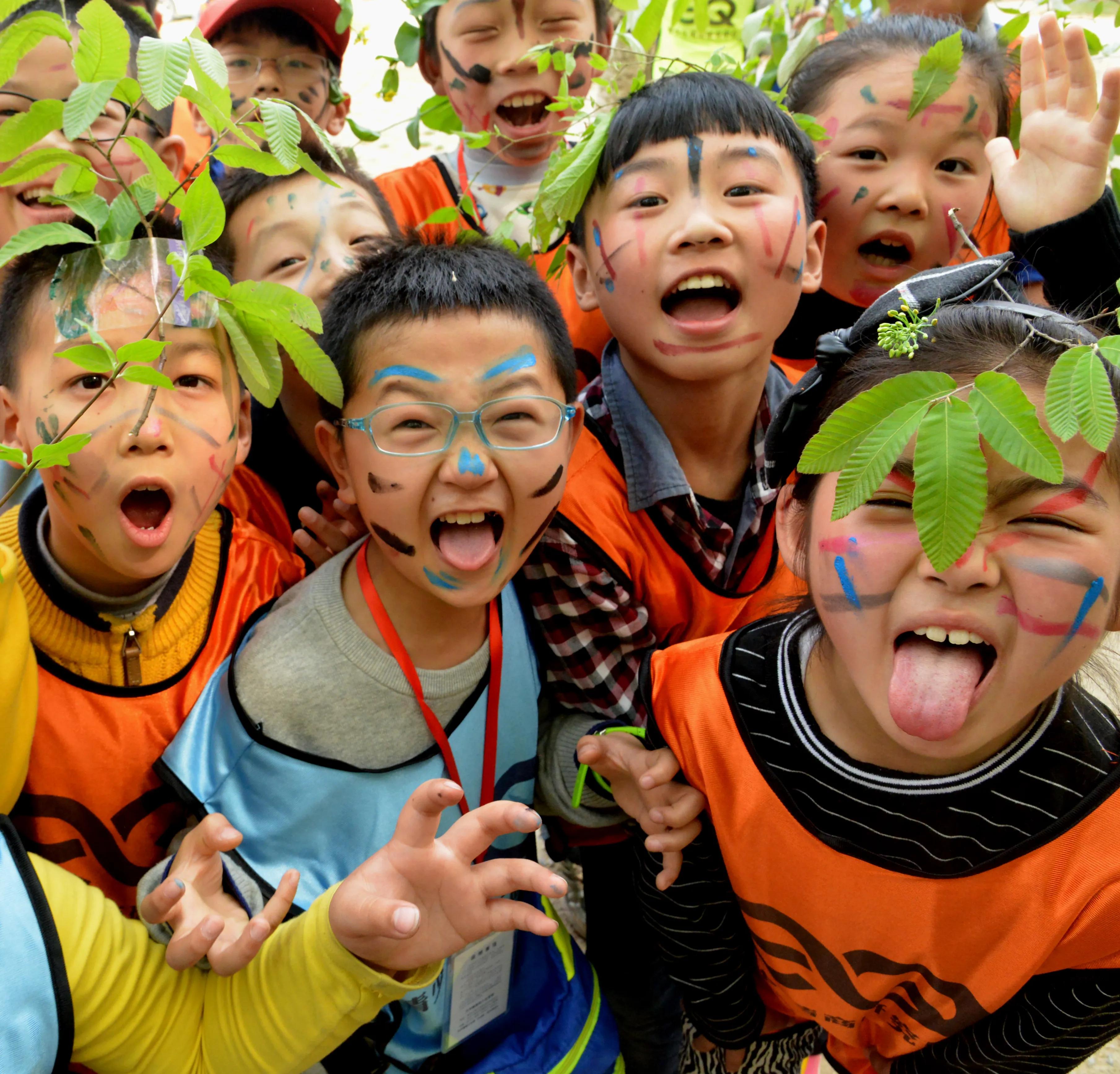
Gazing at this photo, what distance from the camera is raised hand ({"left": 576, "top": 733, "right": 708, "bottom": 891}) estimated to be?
5.33 feet

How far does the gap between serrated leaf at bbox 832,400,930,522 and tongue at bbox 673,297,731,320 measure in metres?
0.90

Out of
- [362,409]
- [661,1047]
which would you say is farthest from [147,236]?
[661,1047]

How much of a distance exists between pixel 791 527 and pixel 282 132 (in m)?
1.01

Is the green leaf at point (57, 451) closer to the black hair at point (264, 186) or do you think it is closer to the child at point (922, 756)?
the black hair at point (264, 186)

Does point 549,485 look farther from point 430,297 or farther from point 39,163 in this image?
point 39,163

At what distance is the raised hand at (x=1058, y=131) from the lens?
1729mm

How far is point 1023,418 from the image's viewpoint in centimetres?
109

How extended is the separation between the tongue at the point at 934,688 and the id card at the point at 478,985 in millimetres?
873

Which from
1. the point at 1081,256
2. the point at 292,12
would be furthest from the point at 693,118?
the point at 292,12

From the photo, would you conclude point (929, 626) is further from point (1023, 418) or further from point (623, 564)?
point (623, 564)

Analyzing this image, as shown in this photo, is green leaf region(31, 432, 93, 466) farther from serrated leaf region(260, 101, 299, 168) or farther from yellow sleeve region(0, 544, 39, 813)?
serrated leaf region(260, 101, 299, 168)

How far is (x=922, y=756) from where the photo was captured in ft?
4.90

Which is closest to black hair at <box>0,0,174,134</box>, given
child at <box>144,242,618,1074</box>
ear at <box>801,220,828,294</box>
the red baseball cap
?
the red baseball cap

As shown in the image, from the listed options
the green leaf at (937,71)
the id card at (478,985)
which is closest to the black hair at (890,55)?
the green leaf at (937,71)
